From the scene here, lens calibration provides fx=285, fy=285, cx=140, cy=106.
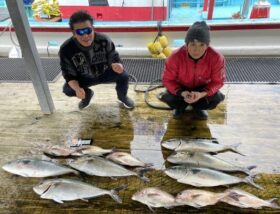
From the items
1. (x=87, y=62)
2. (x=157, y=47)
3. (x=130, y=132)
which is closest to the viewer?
(x=130, y=132)

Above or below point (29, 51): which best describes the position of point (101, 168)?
below

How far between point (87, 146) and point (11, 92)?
57.0 inches

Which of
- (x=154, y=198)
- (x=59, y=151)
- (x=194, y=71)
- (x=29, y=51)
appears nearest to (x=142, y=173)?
(x=154, y=198)

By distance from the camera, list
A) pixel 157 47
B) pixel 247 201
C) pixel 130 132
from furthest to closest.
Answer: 1. pixel 157 47
2. pixel 130 132
3. pixel 247 201

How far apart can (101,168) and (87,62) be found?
1.05m

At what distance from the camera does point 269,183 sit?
1.87 m

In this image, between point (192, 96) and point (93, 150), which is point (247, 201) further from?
point (93, 150)

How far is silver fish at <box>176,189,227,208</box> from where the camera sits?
171 cm

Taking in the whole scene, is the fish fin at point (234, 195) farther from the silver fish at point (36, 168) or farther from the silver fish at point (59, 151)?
the silver fish at point (59, 151)

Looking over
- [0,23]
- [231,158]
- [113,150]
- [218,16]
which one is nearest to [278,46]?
[218,16]

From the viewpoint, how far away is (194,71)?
7.67 ft

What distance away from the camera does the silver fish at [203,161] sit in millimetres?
1962

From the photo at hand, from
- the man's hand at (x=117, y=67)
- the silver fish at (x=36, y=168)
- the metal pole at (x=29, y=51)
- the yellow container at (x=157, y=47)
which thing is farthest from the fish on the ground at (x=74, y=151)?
the yellow container at (x=157, y=47)

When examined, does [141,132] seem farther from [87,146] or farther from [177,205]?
[177,205]
